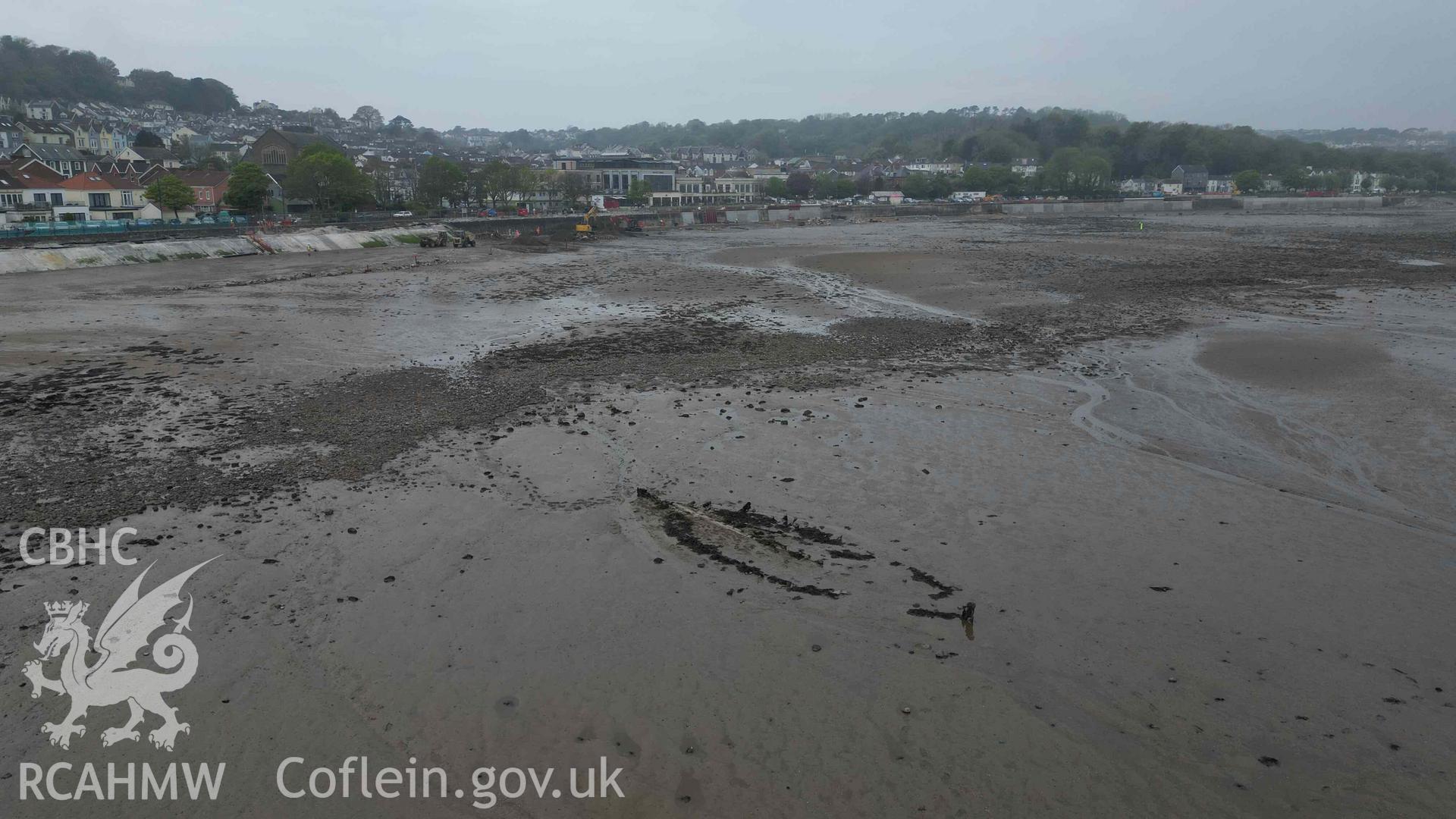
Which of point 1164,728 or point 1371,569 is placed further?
point 1371,569

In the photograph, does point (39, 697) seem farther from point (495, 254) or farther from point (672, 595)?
point (495, 254)

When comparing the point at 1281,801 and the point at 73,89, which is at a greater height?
the point at 73,89

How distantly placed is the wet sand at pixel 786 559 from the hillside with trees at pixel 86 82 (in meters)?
161

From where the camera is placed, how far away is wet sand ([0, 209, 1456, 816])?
613cm

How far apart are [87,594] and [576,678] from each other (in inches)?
196

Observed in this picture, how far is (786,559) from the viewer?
30.2ft

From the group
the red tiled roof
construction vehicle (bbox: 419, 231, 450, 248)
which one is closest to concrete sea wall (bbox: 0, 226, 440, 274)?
construction vehicle (bbox: 419, 231, 450, 248)

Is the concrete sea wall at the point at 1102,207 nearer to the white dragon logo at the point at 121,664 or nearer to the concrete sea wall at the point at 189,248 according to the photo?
the concrete sea wall at the point at 189,248

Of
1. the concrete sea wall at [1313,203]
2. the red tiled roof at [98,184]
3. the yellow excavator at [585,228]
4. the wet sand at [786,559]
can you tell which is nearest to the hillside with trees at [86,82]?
the red tiled roof at [98,184]

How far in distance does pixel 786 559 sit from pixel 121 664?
6031 mm

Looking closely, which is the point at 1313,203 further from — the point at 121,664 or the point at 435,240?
the point at 121,664

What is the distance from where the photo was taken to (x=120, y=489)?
35.3 ft

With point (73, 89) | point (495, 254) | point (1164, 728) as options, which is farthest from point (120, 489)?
point (73, 89)

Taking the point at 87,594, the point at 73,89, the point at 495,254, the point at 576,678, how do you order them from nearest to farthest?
the point at 576,678, the point at 87,594, the point at 495,254, the point at 73,89
